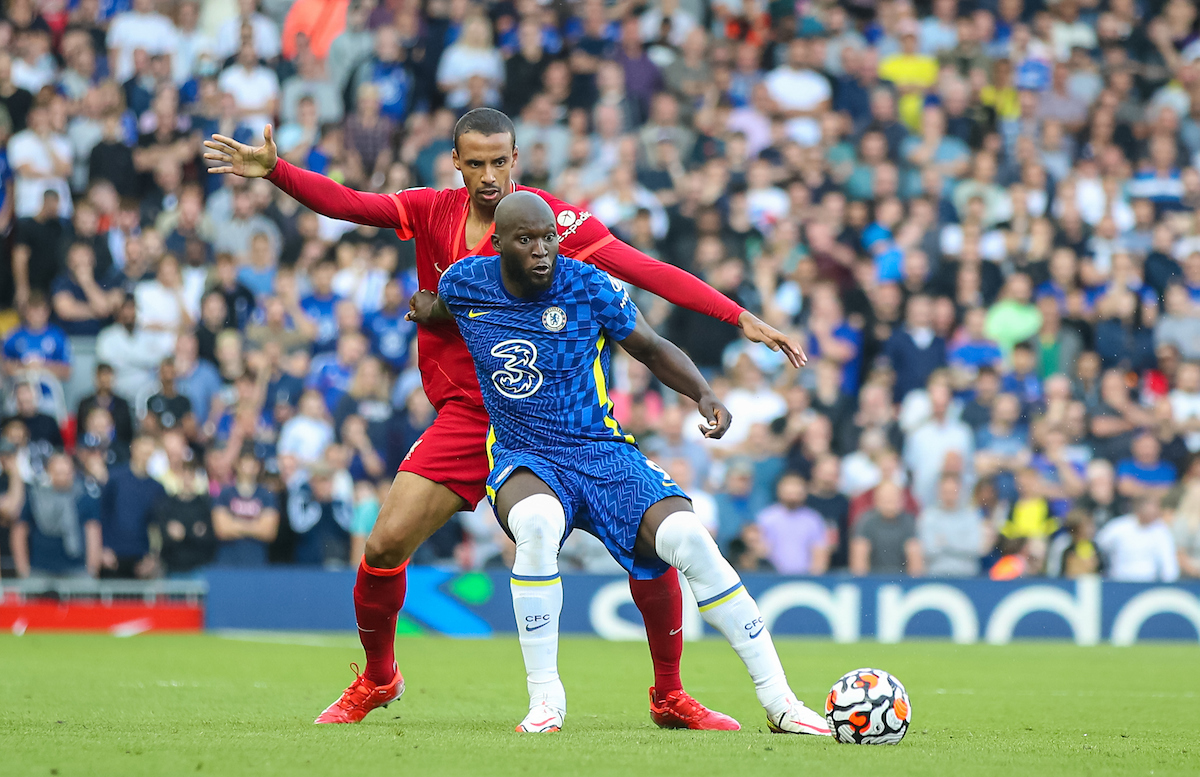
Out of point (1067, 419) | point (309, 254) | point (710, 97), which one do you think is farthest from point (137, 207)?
point (1067, 419)

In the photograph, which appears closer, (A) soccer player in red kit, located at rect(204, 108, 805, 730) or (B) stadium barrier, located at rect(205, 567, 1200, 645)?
(A) soccer player in red kit, located at rect(204, 108, 805, 730)

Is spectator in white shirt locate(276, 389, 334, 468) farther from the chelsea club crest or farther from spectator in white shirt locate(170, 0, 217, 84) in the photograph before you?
the chelsea club crest

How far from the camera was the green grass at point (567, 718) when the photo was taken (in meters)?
4.96

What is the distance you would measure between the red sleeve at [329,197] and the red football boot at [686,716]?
2.33 m

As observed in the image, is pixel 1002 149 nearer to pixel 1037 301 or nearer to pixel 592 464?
pixel 1037 301

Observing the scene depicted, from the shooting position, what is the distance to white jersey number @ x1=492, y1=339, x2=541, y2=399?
6.15 m

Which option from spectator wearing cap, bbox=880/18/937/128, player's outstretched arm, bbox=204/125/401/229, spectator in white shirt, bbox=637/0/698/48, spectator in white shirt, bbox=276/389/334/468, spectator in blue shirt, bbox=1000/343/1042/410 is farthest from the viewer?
spectator in white shirt, bbox=637/0/698/48

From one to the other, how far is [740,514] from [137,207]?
7055 millimetres

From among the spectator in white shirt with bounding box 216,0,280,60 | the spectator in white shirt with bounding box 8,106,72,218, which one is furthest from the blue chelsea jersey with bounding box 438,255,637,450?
the spectator in white shirt with bounding box 216,0,280,60

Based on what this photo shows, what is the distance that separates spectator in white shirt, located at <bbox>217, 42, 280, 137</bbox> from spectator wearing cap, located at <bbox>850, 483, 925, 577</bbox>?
7764 mm

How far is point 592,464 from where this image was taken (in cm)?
612

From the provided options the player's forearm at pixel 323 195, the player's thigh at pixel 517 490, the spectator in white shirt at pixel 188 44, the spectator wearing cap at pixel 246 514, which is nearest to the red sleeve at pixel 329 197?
the player's forearm at pixel 323 195

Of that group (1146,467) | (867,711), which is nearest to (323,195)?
(867,711)

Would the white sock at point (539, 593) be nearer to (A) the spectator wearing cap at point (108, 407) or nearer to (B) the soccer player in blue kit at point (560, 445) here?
(B) the soccer player in blue kit at point (560, 445)
